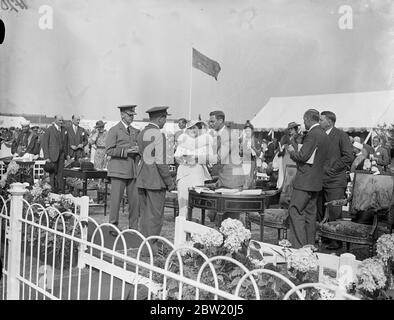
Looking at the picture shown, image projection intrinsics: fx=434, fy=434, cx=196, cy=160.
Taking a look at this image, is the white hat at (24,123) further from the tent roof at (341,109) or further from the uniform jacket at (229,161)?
the tent roof at (341,109)

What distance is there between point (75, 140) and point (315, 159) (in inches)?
215

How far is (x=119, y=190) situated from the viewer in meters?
5.39

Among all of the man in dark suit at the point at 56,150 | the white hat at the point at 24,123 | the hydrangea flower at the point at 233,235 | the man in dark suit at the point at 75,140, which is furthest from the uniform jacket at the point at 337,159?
the white hat at the point at 24,123

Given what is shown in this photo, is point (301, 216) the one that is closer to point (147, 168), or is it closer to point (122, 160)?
point (147, 168)

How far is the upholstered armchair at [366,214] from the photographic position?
12.8 ft

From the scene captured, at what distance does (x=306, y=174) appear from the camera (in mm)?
4355

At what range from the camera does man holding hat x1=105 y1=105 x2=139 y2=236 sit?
209 inches

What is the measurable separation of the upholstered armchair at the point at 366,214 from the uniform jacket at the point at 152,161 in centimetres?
168

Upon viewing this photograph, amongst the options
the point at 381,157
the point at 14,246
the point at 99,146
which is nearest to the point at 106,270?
the point at 14,246

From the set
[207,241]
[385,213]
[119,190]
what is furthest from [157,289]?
[119,190]

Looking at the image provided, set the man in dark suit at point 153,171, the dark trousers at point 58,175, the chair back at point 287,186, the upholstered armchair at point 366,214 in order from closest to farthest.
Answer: the upholstered armchair at point 366,214 → the man in dark suit at point 153,171 → the chair back at point 287,186 → the dark trousers at point 58,175

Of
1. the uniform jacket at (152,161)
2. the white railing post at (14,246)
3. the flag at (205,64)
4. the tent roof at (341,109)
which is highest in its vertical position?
the flag at (205,64)
